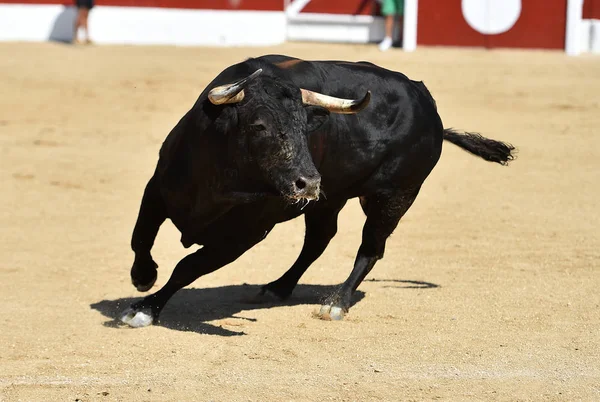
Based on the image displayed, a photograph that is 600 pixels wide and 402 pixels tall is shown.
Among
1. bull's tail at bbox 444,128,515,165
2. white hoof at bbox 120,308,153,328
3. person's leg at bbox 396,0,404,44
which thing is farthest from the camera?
person's leg at bbox 396,0,404,44

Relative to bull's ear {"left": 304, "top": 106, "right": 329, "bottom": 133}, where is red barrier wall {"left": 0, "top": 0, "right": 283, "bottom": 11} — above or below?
below

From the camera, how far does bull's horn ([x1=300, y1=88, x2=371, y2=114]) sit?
509 centimetres

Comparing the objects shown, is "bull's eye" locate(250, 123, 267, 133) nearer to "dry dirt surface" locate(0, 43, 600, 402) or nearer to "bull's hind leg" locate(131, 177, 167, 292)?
"bull's hind leg" locate(131, 177, 167, 292)

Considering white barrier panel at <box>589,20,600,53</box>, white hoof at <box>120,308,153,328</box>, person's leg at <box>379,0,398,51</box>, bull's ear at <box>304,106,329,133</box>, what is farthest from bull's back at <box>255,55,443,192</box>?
white barrier panel at <box>589,20,600,53</box>

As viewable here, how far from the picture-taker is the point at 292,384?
4.43 meters

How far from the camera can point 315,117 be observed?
511 centimetres

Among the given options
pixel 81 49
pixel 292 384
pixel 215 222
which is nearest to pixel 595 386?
pixel 292 384

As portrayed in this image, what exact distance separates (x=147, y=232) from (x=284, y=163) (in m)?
1.09

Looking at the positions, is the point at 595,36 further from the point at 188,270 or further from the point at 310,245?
the point at 188,270

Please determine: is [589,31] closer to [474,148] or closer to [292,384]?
[474,148]

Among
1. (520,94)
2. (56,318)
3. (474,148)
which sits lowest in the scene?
(520,94)

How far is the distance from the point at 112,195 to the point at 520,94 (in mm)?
6045

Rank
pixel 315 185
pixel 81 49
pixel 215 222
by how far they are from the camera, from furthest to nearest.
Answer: pixel 81 49 → pixel 215 222 → pixel 315 185

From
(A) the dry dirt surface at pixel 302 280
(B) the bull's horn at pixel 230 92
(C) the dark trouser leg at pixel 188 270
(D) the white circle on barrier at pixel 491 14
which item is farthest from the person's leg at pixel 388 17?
(B) the bull's horn at pixel 230 92
